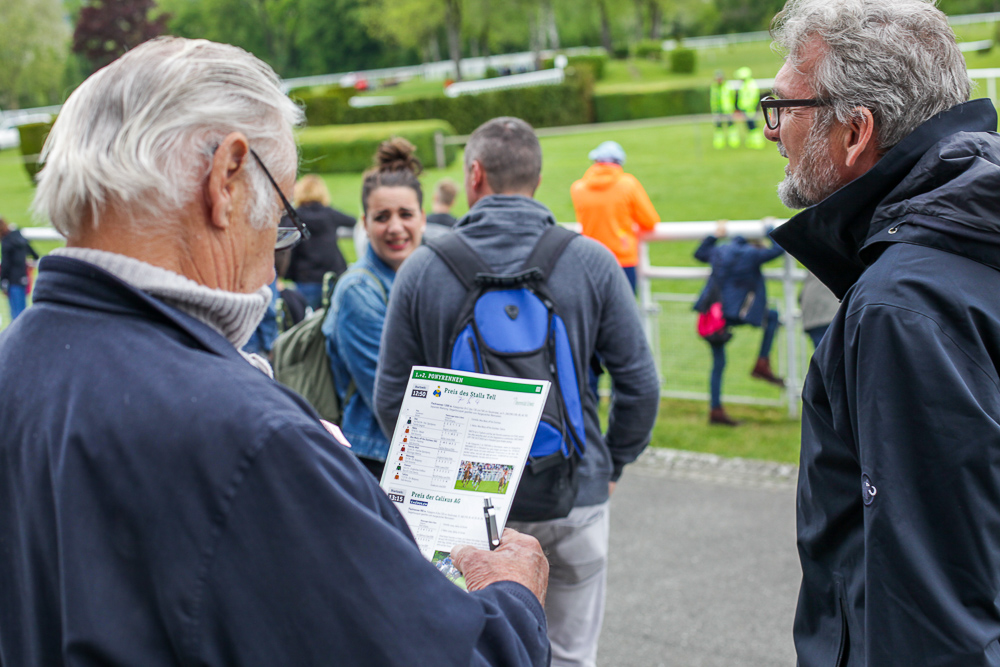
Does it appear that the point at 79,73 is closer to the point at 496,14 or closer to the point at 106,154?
the point at 496,14

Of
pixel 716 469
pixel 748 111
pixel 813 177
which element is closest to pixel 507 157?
pixel 813 177

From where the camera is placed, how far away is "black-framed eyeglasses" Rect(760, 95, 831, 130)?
1.94 m

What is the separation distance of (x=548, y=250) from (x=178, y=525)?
79.8 inches

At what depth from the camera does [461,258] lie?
2.90 metres

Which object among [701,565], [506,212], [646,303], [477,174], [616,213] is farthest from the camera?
[616,213]

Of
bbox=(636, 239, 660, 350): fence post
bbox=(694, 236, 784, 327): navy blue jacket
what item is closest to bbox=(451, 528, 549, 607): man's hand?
bbox=(694, 236, 784, 327): navy blue jacket

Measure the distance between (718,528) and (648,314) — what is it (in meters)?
2.39

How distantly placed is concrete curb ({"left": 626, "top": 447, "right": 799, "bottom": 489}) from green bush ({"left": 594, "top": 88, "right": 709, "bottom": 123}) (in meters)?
32.7

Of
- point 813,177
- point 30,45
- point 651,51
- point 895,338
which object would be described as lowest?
point 895,338

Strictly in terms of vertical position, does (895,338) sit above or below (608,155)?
above

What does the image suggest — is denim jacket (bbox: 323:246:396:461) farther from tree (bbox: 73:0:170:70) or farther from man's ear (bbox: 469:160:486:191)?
tree (bbox: 73:0:170:70)

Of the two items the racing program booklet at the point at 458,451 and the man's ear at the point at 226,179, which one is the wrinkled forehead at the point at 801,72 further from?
the man's ear at the point at 226,179

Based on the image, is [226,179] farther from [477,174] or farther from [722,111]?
[722,111]

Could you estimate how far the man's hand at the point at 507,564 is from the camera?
149 cm
